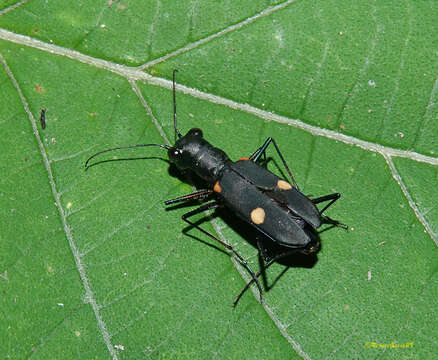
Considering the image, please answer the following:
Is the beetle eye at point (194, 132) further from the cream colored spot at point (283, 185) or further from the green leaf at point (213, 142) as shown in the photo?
the cream colored spot at point (283, 185)

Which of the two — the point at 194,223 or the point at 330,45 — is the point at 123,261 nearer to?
the point at 194,223

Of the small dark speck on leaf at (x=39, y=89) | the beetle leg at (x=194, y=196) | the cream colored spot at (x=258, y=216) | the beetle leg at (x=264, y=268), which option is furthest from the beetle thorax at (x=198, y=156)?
the small dark speck on leaf at (x=39, y=89)

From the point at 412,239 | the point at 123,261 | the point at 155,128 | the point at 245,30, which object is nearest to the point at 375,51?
the point at 245,30

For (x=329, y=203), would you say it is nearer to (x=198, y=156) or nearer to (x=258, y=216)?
(x=258, y=216)

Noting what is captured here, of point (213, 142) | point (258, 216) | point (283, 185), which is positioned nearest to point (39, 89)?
point (213, 142)

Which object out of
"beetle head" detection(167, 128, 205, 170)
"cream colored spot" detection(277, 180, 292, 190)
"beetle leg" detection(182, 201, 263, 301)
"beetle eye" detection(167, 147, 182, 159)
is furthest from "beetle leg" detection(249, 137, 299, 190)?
"beetle eye" detection(167, 147, 182, 159)

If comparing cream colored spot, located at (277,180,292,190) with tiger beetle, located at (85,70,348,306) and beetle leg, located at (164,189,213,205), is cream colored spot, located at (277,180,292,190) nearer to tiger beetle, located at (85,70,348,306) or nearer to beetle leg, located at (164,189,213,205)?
tiger beetle, located at (85,70,348,306)
